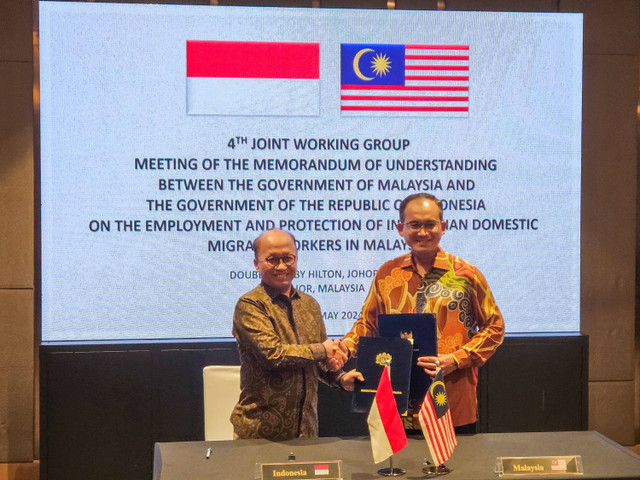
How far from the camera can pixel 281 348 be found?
2.79m

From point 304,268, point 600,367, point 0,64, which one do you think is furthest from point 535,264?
point 0,64

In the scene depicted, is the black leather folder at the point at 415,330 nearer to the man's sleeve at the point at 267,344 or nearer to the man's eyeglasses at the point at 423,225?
the man's sleeve at the point at 267,344

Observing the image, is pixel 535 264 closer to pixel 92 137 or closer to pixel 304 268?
pixel 304 268

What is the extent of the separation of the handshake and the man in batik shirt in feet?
0.62

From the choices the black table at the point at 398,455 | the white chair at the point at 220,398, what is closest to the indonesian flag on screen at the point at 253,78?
the white chair at the point at 220,398

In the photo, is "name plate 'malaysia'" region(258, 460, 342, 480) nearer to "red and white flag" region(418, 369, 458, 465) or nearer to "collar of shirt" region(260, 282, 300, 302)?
"red and white flag" region(418, 369, 458, 465)

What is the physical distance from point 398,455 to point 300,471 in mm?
427

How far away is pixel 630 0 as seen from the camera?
5523 mm

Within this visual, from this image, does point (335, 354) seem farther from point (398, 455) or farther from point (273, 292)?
point (398, 455)

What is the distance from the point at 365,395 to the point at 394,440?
0.97 feet

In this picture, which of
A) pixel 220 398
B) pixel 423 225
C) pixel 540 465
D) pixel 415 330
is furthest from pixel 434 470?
pixel 220 398

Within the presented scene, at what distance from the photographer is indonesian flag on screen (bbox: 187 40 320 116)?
4945mm

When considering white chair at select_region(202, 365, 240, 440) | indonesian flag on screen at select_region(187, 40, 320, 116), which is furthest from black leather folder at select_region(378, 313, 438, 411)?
indonesian flag on screen at select_region(187, 40, 320, 116)

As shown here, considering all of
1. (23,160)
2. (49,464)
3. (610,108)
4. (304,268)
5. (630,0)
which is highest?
(630,0)
